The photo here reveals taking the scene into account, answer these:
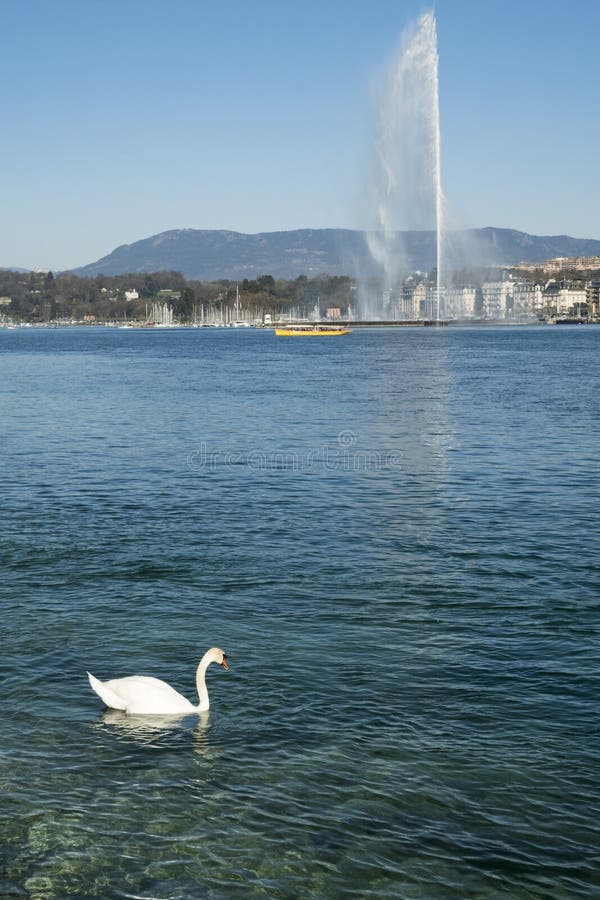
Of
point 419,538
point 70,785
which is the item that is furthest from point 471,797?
point 419,538

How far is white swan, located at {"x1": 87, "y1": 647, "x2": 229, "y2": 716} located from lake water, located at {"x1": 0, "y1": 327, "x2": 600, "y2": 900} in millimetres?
179

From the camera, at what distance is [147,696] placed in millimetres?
11242

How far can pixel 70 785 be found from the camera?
32.2ft

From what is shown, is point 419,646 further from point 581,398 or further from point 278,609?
point 581,398

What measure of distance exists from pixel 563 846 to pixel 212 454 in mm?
23148

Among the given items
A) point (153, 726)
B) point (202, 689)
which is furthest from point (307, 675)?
point (153, 726)

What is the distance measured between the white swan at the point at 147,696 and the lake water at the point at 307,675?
0.59ft

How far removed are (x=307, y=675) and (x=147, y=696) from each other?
83.7 inches

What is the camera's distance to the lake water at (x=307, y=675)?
867 cm

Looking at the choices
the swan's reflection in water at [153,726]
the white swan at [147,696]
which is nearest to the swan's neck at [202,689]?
the white swan at [147,696]

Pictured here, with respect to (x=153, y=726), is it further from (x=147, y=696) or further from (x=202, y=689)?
(x=202, y=689)

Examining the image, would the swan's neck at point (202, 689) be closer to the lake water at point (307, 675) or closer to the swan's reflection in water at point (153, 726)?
the swan's reflection in water at point (153, 726)

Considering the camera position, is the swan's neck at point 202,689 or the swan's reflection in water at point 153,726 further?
the swan's neck at point 202,689

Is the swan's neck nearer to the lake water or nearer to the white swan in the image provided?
the white swan
